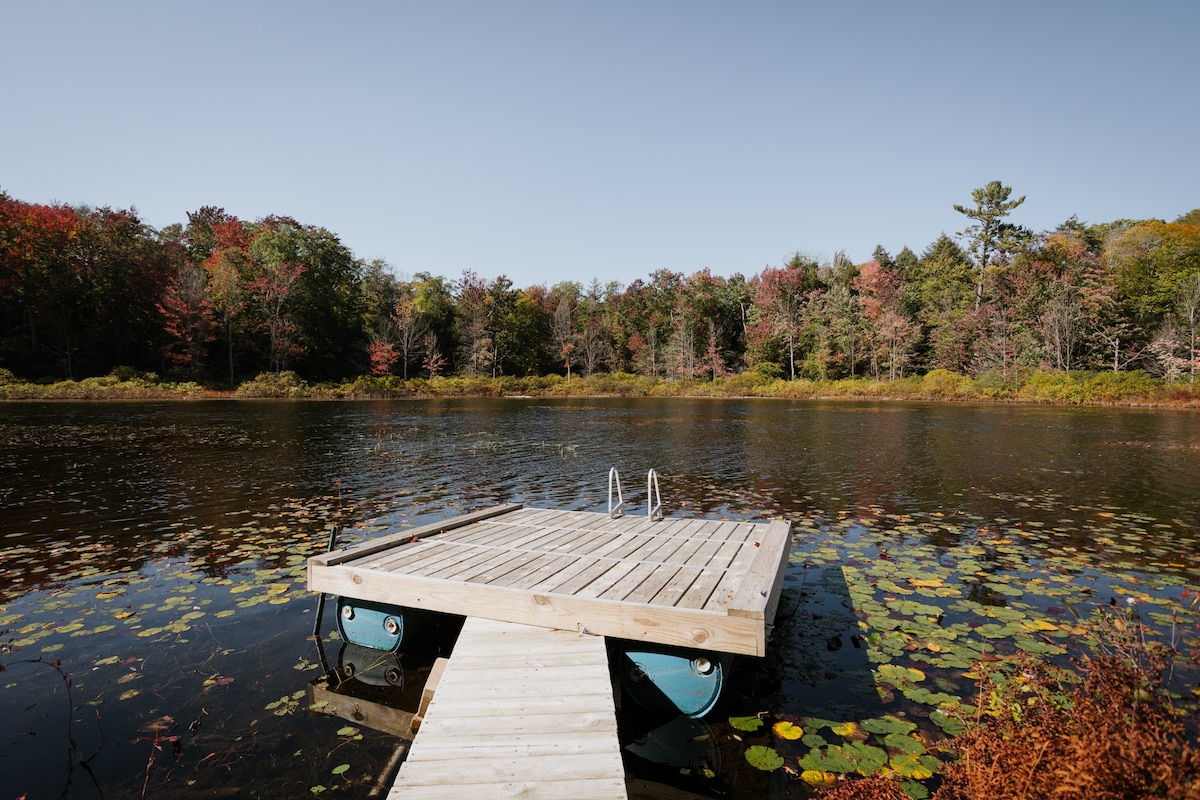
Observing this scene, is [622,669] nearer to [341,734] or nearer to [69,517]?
[341,734]

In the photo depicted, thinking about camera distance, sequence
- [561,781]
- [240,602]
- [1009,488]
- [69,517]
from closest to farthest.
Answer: [561,781], [240,602], [69,517], [1009,488]

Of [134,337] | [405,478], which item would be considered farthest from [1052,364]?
[134,337]

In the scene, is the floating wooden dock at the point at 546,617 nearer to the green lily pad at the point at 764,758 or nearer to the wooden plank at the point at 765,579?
Answer: the wooden plank at the point at 765,579

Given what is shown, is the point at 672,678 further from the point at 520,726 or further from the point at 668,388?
the point at 668,388

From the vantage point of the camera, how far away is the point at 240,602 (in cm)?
630

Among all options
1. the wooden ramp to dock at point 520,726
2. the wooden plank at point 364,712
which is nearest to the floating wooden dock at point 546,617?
the wooden ramp to dock at point 520,726

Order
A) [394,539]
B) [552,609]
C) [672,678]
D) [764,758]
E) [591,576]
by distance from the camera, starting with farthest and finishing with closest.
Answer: [394,539]
[591,576]
[552,609]
[672,678]
[764,758]

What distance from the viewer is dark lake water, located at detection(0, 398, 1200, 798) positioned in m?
3.97

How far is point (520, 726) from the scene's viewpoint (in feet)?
10.7

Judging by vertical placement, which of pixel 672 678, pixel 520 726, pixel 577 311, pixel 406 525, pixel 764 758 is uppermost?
pixel 577 311

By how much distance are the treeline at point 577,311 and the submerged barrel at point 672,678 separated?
47.9 meters

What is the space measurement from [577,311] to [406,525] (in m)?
63.4

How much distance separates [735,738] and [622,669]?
0.89m

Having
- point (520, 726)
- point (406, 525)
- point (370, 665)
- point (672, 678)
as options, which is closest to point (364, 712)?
point (370, 665)
